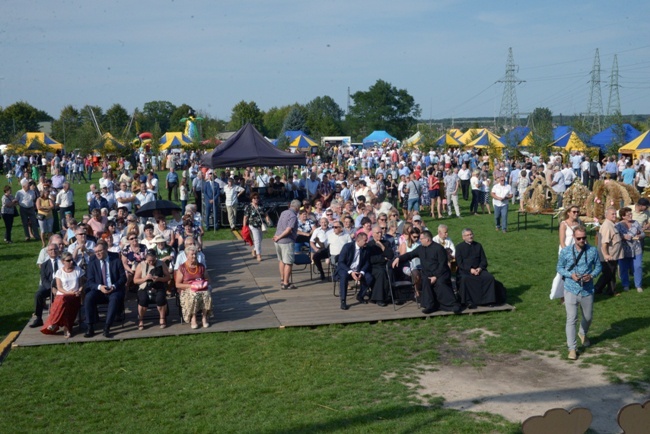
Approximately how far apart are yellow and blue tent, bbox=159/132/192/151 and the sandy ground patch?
165ft

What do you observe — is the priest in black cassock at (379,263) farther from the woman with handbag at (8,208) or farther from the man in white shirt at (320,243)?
the woman with handbag at (8,208)

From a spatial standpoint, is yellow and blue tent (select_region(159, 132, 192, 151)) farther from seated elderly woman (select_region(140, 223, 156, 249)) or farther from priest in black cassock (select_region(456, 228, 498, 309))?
priest in black cassock (select_region(456, 228, 498, 309))

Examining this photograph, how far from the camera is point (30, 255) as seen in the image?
16516 millimetres

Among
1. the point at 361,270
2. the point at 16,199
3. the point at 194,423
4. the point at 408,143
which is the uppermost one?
the point at 408,143

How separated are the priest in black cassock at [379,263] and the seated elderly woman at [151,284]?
10.6 feet

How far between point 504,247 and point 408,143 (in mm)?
37771

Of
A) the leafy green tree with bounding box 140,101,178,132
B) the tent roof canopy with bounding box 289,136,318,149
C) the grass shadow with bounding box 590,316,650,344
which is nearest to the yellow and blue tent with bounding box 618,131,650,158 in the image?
the tent roof canopy with bounding box 289,136,318,149

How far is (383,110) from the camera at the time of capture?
10319cm

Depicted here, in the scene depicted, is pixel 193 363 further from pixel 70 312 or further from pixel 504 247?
pixel 504 247

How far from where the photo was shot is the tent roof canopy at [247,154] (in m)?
19.0

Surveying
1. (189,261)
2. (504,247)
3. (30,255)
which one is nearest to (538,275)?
(504,247)

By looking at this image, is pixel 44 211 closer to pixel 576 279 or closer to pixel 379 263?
pixel 379 263

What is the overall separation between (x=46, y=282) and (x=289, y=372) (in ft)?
14.2

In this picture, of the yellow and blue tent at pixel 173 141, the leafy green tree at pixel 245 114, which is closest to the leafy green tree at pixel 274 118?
the leafy green tree at pixel 245 114
